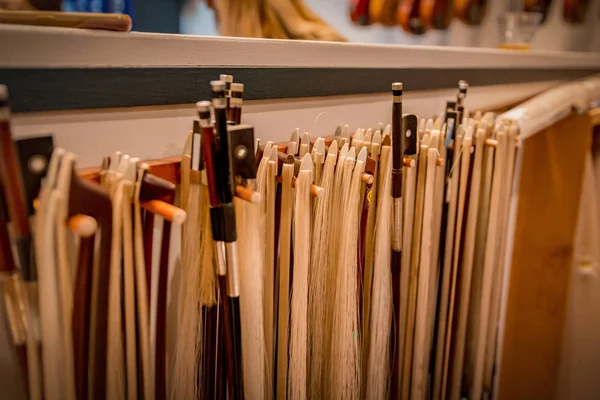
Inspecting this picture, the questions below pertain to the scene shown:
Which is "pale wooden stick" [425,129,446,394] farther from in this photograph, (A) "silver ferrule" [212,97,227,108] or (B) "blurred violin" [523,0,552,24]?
(B) "blurred violin" [523,0,552,24]

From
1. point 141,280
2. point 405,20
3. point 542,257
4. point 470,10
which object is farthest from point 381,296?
point 470,10

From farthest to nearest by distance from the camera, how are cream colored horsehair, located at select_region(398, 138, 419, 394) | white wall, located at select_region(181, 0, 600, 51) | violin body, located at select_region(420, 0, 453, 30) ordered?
white wall, located at select_region(181, 0, 600, 51) → violin body, located at select_region(420, 0, 453, 30) → cream colored horsehair, located at select_region(398, 138, 419, 394)

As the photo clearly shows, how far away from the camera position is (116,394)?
1.87ft

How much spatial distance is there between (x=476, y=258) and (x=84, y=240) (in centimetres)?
96

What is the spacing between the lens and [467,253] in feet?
3.59

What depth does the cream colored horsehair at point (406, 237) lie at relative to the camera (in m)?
0.90

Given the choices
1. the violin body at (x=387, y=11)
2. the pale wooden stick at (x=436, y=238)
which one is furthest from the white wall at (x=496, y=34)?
the pale wooden stick at (x=436, y=238)

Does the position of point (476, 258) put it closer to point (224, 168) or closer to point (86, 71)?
point (224, 168)

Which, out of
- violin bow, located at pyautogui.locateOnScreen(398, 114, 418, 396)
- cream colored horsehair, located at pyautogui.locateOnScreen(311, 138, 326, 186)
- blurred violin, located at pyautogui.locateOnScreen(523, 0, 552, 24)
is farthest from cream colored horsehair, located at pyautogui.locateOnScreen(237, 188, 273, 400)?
blurred violin, located at pyautogui.locateOnScreen(523, 0, 552, 24)

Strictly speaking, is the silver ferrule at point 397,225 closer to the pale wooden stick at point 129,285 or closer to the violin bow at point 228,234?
the violin bow at point 228,234

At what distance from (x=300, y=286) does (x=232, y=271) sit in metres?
0.13

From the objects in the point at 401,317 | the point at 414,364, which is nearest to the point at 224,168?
the point at 401,317

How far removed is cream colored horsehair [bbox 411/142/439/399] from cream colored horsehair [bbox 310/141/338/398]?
254mm

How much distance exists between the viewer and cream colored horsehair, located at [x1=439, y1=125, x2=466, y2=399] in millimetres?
994
